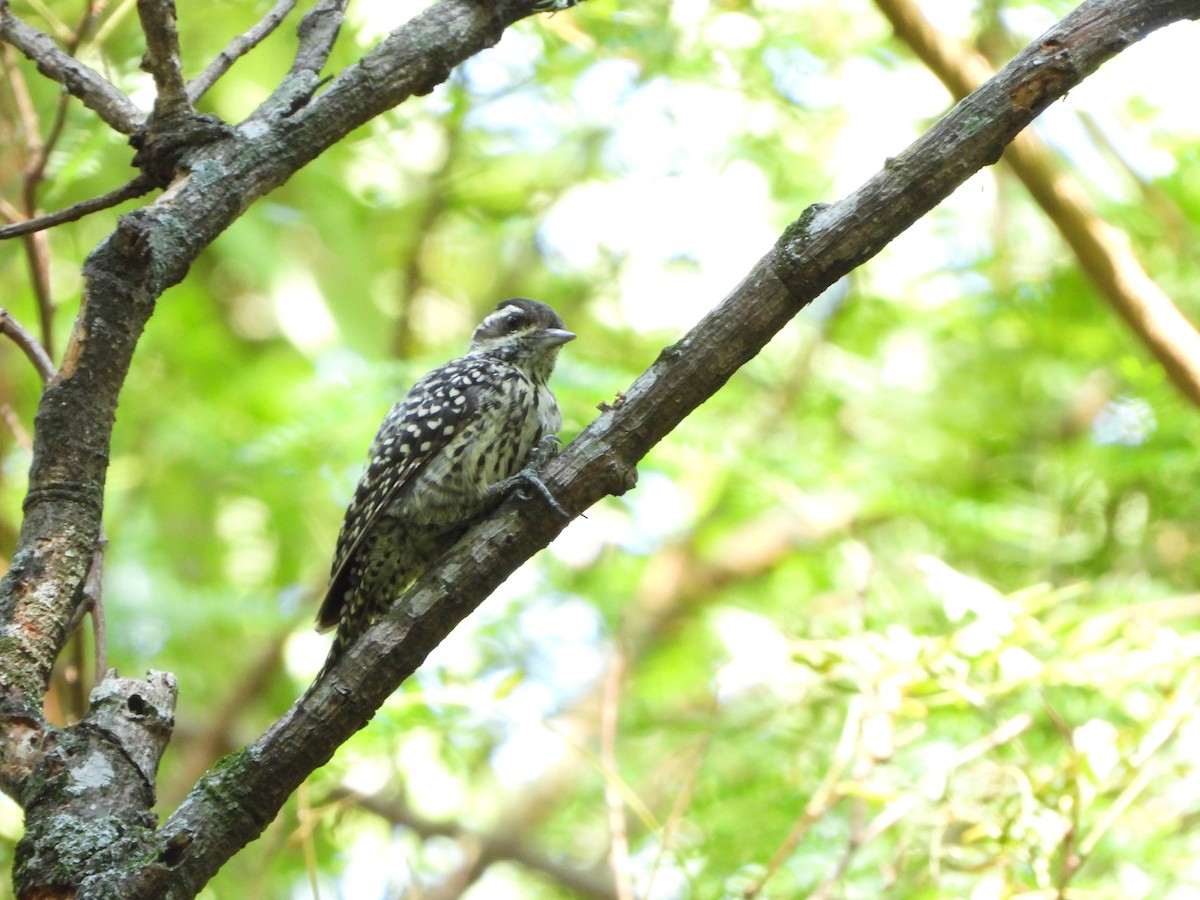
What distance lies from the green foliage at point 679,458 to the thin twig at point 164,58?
161 centimetres

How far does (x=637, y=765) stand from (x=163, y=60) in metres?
4.83

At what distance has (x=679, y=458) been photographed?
6.18 m

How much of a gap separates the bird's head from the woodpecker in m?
0.14

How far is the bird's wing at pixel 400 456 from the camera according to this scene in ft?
15.0

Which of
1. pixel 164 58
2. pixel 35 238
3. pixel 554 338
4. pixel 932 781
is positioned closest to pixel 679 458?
pixel 554 338

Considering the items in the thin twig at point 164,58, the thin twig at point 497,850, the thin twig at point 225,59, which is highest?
the thin twig at point 225,59

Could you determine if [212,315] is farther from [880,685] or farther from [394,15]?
[880,685]

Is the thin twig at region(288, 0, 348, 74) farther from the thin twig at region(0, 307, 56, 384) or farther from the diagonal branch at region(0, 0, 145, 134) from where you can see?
the thin twig at region(0, 307, 56, 384)

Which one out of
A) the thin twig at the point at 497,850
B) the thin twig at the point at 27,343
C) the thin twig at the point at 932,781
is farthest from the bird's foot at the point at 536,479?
the thin twig at the point at 497,850

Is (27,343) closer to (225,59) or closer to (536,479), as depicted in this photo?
(225,59)

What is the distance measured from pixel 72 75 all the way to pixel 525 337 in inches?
86.9

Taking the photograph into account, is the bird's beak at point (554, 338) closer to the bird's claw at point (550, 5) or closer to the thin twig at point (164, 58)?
the bird's claw at point (550, 5)

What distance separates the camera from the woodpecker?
4.54 m

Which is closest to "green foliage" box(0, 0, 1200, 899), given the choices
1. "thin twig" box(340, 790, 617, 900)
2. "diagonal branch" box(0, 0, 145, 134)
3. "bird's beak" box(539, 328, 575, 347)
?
"thin twig" box(340, 790, 617, 900)
